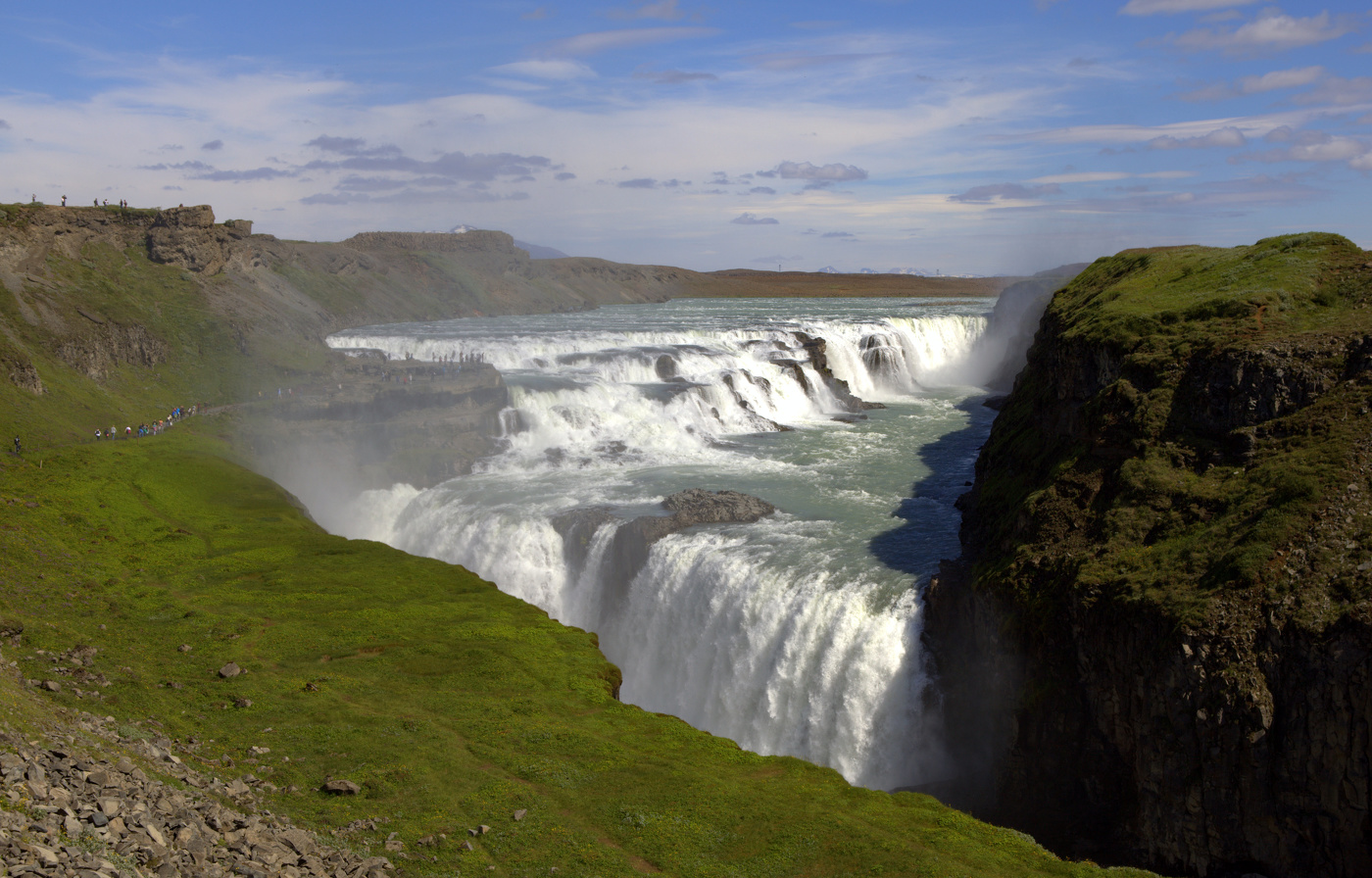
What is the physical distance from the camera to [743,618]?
96.2 feet

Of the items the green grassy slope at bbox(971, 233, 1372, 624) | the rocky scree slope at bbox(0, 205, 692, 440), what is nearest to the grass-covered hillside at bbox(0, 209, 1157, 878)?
the green grassy slope at bbox(971, 233, 1372, 624)

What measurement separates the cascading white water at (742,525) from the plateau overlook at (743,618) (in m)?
0.19

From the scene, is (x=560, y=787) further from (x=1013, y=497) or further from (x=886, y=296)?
(x=886, y=296)

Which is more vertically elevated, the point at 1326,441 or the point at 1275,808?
the point at 1326,441

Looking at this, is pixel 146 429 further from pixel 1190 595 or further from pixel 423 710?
pixel 1190 595

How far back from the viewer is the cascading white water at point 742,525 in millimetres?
26844

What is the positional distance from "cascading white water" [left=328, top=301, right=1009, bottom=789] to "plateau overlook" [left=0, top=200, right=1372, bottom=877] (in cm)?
19

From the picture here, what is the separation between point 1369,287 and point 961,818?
21.0 m

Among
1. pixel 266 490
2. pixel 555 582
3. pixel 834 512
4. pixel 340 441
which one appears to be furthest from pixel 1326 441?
pixel 340 441

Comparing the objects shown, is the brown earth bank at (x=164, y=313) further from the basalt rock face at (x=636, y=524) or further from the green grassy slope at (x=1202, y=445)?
the green grassy slope at (x=1202, y=445)

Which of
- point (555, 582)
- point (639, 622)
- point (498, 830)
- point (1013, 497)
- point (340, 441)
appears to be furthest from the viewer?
point (340, 441)

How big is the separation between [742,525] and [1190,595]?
18.1m

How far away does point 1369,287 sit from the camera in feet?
86.6

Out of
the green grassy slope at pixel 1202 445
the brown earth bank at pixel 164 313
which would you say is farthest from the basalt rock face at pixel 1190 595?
the brown earth bank at pixel 164 313
